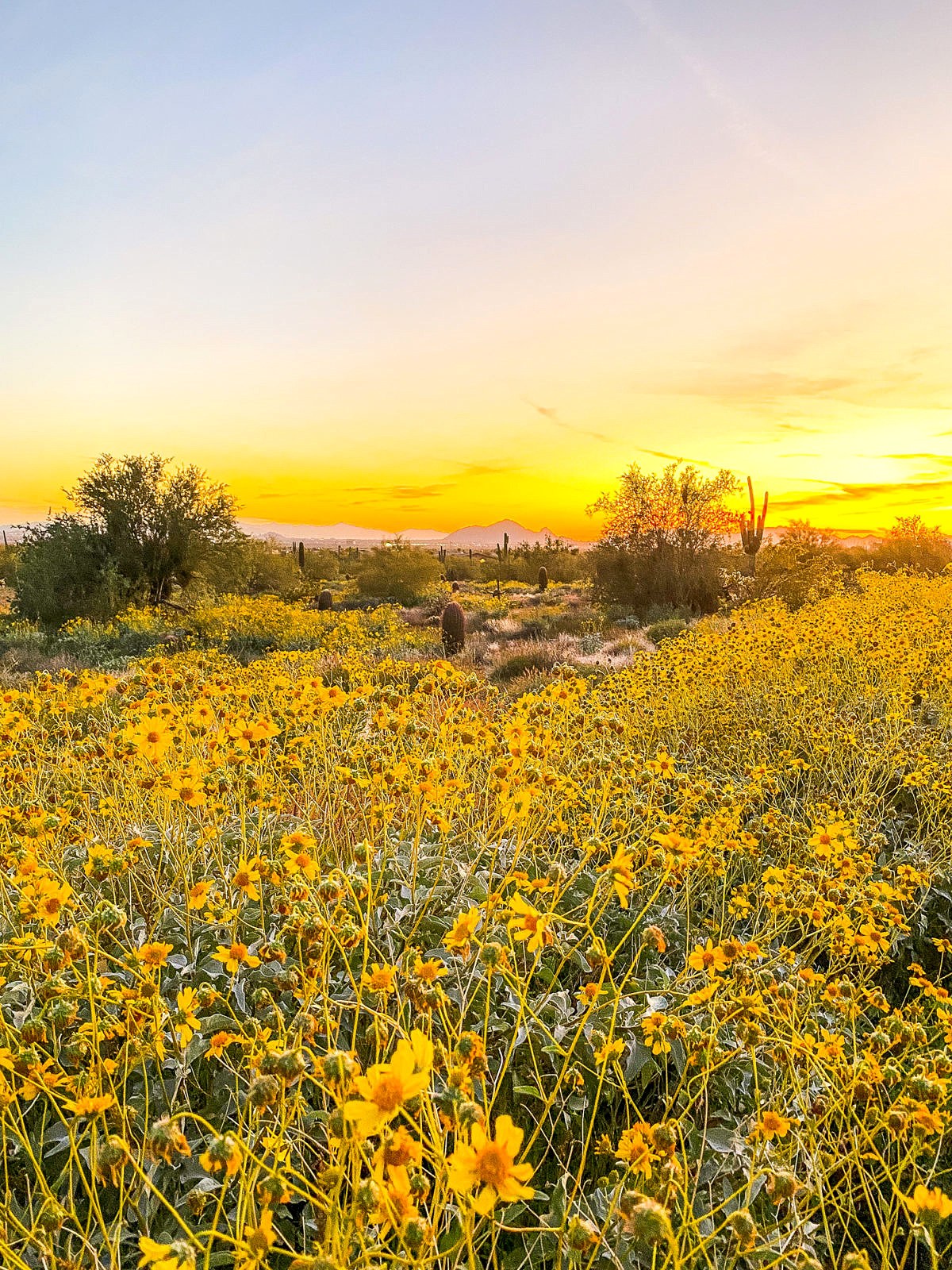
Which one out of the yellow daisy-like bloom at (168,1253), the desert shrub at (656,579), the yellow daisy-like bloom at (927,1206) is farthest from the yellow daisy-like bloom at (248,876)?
the desert shrub at (656,579)

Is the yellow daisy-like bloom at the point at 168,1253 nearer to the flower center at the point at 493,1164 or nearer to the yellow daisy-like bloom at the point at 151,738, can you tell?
the flower center at the point at 493,1164

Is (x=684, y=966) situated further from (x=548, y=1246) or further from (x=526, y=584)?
(x=526, y=584)

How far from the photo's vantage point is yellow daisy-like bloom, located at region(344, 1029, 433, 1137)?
1095 mm

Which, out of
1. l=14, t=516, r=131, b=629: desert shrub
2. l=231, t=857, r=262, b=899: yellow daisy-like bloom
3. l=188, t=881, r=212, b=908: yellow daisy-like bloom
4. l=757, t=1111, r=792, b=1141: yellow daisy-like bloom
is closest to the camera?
l=757, t=1111, r=792, b=1141: yellow daisy-like bloom

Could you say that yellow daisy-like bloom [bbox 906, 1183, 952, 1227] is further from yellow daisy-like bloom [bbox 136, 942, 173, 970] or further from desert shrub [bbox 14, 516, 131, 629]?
desert shrub [bbox 14, 516, 131, 629]

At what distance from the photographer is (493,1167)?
108 cm

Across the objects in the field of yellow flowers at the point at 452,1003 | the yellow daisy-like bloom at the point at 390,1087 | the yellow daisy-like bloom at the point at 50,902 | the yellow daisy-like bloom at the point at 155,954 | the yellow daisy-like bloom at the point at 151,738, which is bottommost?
the field of yellow flowers at the point at 452,1003

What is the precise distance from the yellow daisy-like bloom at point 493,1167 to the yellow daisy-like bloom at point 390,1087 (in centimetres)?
11

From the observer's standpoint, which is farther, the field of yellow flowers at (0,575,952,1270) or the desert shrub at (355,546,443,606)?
the desert shrub at (355,546,443,606)

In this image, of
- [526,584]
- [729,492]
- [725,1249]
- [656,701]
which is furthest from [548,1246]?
[526,584]

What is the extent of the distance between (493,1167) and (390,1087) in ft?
0.59

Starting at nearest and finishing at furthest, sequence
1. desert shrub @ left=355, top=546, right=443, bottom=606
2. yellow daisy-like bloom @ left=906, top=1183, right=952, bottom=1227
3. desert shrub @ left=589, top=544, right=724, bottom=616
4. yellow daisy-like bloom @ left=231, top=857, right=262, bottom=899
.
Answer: yellow daisy-like bloom @ left=906, top=1183, right=952, bottom=1227 → yellow daisy-like bloom @ left=231, top=857, right=262, bottom=899 → desert shrub @ left=589, top=544, right=724, bottom=616 → desert shrub @ left=355, top=546, right=443, bottom=606

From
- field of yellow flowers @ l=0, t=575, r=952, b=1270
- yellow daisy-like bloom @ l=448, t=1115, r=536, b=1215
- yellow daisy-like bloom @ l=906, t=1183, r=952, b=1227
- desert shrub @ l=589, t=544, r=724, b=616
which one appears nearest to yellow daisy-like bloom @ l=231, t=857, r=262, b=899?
field of yellow flowers @ l=0, t=575, r=952, b=1270

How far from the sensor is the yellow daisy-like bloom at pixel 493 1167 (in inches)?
41.6
